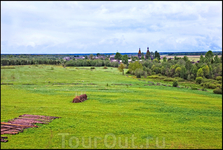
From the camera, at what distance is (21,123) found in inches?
890

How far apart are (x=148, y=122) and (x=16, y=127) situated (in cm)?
1715

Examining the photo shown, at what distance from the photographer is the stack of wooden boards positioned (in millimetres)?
20547

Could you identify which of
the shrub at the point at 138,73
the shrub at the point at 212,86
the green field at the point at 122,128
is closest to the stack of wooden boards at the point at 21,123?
the green field at the point at 122,128

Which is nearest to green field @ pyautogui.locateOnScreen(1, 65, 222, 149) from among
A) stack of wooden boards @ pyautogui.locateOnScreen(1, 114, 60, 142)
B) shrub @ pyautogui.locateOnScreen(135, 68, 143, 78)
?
stack of wooden boards @ pyautogui.locateOnScreen(1, 114, 60, 142)

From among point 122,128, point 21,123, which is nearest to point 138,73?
point 122,128

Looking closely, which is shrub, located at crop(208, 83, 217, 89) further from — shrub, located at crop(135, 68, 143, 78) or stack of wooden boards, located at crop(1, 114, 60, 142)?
stack of wooden boards, located at crop(1, 114, 60, 142)

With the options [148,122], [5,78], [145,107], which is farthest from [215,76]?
[5,78]

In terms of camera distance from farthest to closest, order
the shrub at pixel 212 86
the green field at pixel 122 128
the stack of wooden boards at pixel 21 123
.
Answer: the shrub at pixel 212 86 < the stack of wooden boards at pixel 21 123 < the green field at pixel 122 128

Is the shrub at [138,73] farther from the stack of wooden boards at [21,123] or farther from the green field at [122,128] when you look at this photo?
the stack of wooden boards at [21,123]

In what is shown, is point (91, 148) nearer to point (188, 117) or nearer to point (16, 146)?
point (16, 146)

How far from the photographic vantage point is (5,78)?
7475 centimetres

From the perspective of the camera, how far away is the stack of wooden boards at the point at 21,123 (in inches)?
809

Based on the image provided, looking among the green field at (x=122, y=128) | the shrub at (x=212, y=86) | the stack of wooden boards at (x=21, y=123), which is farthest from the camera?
the shrub at (x=212, y=86)

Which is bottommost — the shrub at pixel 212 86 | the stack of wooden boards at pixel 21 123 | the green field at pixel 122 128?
the shrub at pixel 212 86
